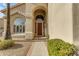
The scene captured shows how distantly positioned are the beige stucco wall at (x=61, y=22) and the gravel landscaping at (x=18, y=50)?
57 cm

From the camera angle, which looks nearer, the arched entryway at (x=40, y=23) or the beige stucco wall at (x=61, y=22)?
the beige stucco wall at (x=61, y=22)

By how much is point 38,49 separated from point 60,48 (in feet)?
1.81

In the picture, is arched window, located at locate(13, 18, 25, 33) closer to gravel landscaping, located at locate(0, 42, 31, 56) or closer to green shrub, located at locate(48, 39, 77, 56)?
gravel landscaping, located at locate(0, 42, 31, 56)

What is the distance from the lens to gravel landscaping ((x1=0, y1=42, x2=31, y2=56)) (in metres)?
3.37

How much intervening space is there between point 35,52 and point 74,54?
0.77 m

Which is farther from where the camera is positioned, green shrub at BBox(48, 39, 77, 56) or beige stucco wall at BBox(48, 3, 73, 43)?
beige stucco wall at BBox(48, 3, 73, 43)

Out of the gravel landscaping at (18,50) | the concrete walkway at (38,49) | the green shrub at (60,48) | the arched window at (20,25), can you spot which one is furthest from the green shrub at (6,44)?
the green shrub at (60,48)

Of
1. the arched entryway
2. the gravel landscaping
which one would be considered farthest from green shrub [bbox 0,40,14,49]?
the arched entryway

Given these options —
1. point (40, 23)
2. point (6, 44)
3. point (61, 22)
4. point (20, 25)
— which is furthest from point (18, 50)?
point (61, 22)

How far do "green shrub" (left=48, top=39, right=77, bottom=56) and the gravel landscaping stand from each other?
18.6 inches

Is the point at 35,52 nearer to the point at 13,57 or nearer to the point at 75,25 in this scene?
the point at 13,57

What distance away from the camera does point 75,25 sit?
321cm

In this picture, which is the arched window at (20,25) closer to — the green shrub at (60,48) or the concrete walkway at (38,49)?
the concrete walkway at (38,49)

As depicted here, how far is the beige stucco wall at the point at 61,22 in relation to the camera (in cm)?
332
